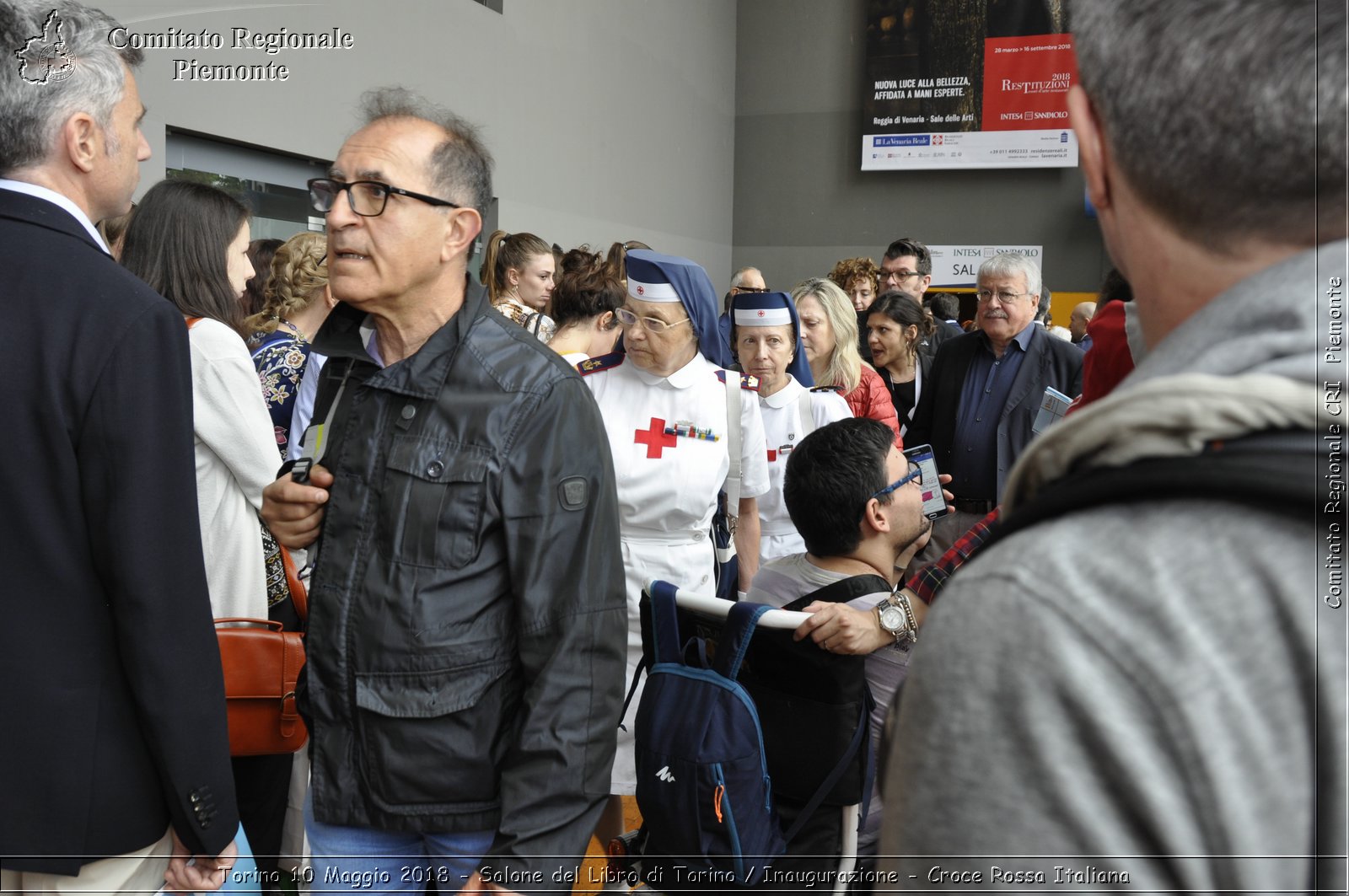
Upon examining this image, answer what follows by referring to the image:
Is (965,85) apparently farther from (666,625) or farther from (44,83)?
(44,83)

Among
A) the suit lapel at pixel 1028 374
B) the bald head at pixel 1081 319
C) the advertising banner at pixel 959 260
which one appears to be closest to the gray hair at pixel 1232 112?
the suit lapel at pixel 1028 374

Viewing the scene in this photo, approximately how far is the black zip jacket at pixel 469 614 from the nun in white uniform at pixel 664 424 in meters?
1.40

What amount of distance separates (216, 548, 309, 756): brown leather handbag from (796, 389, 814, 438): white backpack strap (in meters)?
2.34

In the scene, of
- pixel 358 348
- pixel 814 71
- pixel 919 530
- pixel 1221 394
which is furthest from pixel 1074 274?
pixel 1221 394

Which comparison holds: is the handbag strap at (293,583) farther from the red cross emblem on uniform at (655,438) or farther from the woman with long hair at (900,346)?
the woman with long hair at (900,346)

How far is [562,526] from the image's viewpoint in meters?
1.57

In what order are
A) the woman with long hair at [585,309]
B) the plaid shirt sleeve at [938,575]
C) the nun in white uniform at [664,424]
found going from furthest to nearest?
the woman with long hair at [585,309], the nun in white uniform at [664,424], the plaid shirt sleeve at [938,575]

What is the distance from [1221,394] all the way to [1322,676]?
15cm

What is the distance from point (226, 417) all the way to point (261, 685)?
2.00ft

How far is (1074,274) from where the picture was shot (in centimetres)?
1323

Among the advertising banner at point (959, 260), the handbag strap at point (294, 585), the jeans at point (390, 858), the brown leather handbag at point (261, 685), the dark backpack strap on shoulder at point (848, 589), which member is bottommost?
the jeans at point (390, 858)

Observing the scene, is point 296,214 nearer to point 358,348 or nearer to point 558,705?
point 358,348

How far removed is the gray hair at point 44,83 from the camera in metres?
1.54

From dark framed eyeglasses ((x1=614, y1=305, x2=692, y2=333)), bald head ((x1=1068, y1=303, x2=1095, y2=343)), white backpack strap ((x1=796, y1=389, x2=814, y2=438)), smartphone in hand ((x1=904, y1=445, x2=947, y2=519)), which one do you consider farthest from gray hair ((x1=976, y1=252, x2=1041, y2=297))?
bald head ((x1=1068, y1=303, x2=1095, y2=343))
